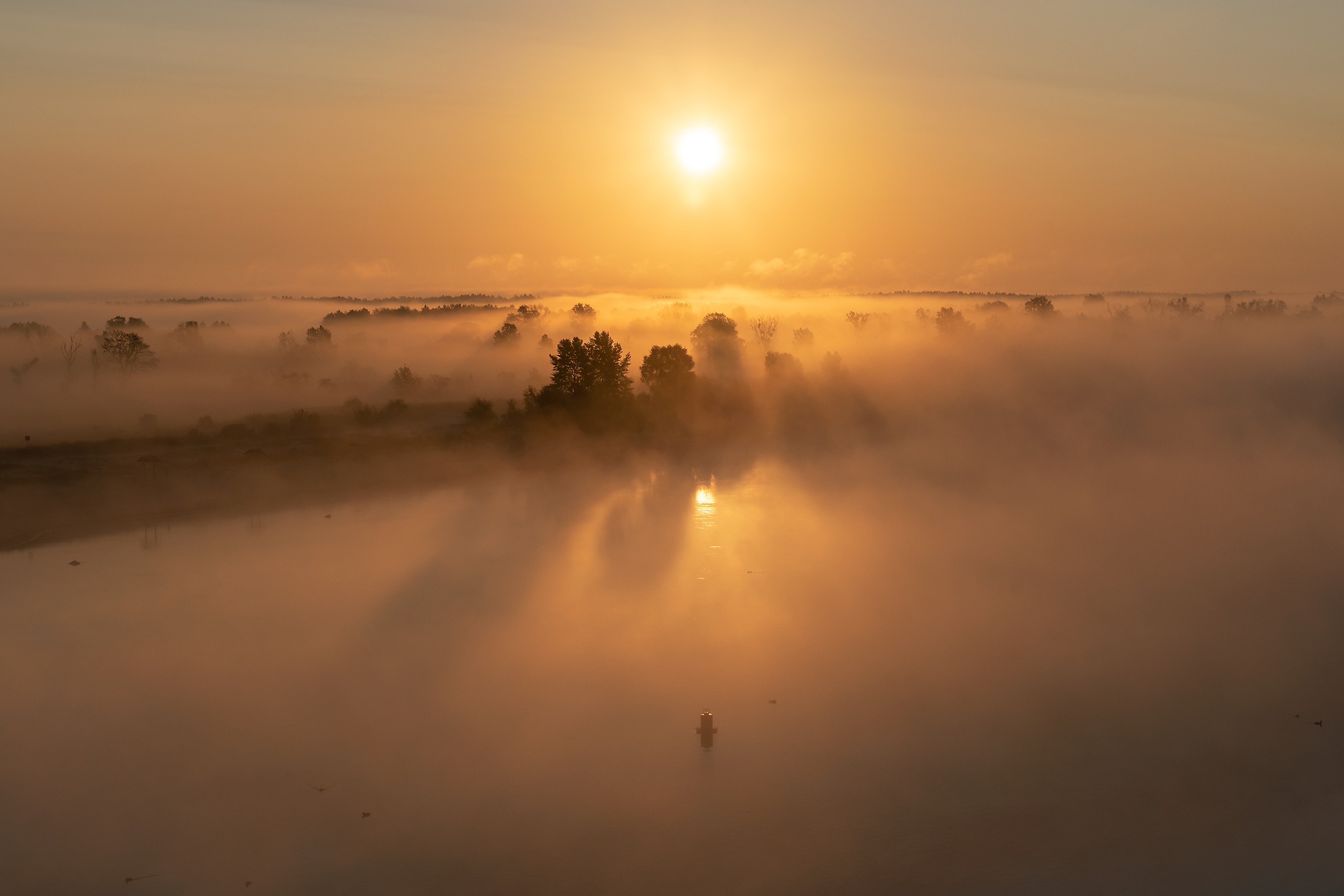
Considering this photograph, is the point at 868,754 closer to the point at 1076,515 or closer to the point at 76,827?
the point at 76,827

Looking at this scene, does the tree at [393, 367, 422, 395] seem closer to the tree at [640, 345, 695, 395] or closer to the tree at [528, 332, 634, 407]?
the tree at [528, 332, 634, 407]

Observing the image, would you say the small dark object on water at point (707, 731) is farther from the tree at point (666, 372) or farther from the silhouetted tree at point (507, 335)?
the silhouetted tree at point (507, 335)

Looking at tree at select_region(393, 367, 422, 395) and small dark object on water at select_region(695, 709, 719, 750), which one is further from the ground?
tree at select_region(393, 367, 422, 395)

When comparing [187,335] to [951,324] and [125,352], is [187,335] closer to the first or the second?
[125,352]

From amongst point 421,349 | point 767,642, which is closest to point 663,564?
point 767,642

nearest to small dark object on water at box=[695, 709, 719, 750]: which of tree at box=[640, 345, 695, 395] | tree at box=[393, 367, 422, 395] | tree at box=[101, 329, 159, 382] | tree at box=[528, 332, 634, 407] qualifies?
tree at box=[528, 332, 634, 407]
